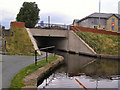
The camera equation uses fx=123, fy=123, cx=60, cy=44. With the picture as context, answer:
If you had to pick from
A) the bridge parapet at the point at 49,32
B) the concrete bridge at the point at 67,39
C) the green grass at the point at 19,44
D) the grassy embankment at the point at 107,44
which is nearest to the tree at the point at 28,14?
the concrete bridge at the point at 67,39

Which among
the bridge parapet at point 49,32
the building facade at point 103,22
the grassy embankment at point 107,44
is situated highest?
the building facade at point 103,22

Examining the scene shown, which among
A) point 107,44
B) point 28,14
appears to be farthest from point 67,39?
point 28,14

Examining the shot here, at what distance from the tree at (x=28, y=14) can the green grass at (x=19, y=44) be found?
21528 mm

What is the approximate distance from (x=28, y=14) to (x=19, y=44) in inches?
1064

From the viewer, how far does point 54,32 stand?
932 inches

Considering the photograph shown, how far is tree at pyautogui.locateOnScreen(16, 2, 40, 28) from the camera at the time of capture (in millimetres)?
40847

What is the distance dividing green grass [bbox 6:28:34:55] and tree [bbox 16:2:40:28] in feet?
70.6

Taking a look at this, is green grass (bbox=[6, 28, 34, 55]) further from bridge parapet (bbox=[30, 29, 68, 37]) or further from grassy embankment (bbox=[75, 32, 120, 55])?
grassy embankment (bbox=[75, 32, 120, 55])

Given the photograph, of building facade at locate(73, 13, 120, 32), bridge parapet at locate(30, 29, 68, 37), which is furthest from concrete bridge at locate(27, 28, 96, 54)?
building facade at locate(73, 13, 120, 32)

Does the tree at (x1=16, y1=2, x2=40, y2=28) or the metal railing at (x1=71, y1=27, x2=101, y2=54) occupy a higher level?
the tree at (x1=16, y1=2, x2=40, y2=28)

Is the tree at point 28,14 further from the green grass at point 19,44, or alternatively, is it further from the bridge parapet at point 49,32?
the green grass at point 19,44

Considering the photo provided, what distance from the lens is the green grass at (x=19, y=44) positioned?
589 inches

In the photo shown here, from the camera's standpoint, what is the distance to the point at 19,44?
54.5 feet

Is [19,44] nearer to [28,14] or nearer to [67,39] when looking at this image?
[67,39]
